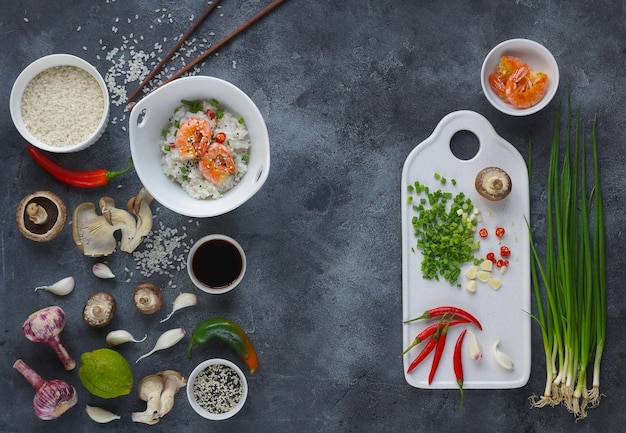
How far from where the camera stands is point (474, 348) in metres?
2.57

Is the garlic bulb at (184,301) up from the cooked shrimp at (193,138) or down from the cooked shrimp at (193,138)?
down

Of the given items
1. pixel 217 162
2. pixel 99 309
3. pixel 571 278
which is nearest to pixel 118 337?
pixel 99 309

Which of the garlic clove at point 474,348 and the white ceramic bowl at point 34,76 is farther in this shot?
the garlic clove at point 474,348

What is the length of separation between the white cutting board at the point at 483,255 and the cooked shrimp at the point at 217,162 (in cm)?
70

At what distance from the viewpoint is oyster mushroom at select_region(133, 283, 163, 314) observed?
2.50m

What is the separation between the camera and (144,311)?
8.24ft

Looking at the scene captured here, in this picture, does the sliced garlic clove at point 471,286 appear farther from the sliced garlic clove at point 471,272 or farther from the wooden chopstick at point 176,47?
the wooden chopstick at point 176,47

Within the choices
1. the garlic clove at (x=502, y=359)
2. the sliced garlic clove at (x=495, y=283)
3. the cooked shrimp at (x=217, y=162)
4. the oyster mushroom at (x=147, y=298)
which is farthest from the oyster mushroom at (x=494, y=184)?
the oyster mushroom at (x=147, y=298)

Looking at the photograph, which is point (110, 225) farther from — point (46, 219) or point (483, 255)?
point (483, 255)

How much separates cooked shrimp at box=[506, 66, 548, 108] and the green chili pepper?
4.52 feet

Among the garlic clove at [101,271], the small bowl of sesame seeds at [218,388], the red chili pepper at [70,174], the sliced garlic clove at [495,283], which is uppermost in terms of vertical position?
the sliced garlic clove at [495,283]

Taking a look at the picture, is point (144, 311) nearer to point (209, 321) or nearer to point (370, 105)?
point (209, 321)

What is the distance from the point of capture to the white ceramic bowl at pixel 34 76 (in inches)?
96.0

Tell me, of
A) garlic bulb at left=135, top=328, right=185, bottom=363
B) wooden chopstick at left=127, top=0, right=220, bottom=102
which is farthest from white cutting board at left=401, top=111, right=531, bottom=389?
wooden chopstick at left=127, top=0, right=220, bottom=102
